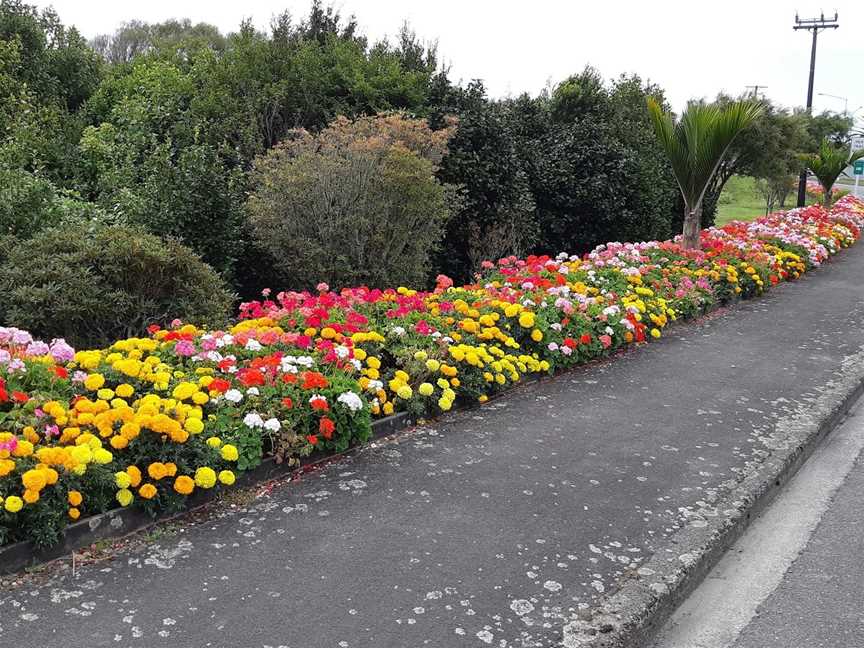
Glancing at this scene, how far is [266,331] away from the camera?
503 cm

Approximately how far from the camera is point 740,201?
124ft

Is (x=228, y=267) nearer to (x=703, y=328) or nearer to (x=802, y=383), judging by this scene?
(x=703, y=328)

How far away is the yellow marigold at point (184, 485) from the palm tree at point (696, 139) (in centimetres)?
932

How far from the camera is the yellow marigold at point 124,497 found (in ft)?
10.8

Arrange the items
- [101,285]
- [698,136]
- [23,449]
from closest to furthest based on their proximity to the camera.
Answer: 1. [23,449]
2. [101,285]
3. [698,136]

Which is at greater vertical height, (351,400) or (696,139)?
(696,139)

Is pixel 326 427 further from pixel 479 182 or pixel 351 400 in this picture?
pixel 479 182

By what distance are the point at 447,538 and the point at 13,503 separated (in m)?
1.71

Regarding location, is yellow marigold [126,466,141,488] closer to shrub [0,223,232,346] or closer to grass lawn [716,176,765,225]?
shrub [0,223,232,346]

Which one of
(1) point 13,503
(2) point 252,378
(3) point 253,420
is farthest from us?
(2) point 252,378

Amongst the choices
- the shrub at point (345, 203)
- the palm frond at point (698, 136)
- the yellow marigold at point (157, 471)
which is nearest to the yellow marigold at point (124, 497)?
the yellow marigold at point (157, 471)

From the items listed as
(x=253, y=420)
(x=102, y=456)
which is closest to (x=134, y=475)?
(x=102, y=456)

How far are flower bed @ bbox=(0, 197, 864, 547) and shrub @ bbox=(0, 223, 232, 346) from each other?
3.03 feet

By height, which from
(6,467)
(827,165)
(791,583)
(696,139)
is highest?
(827,165)
